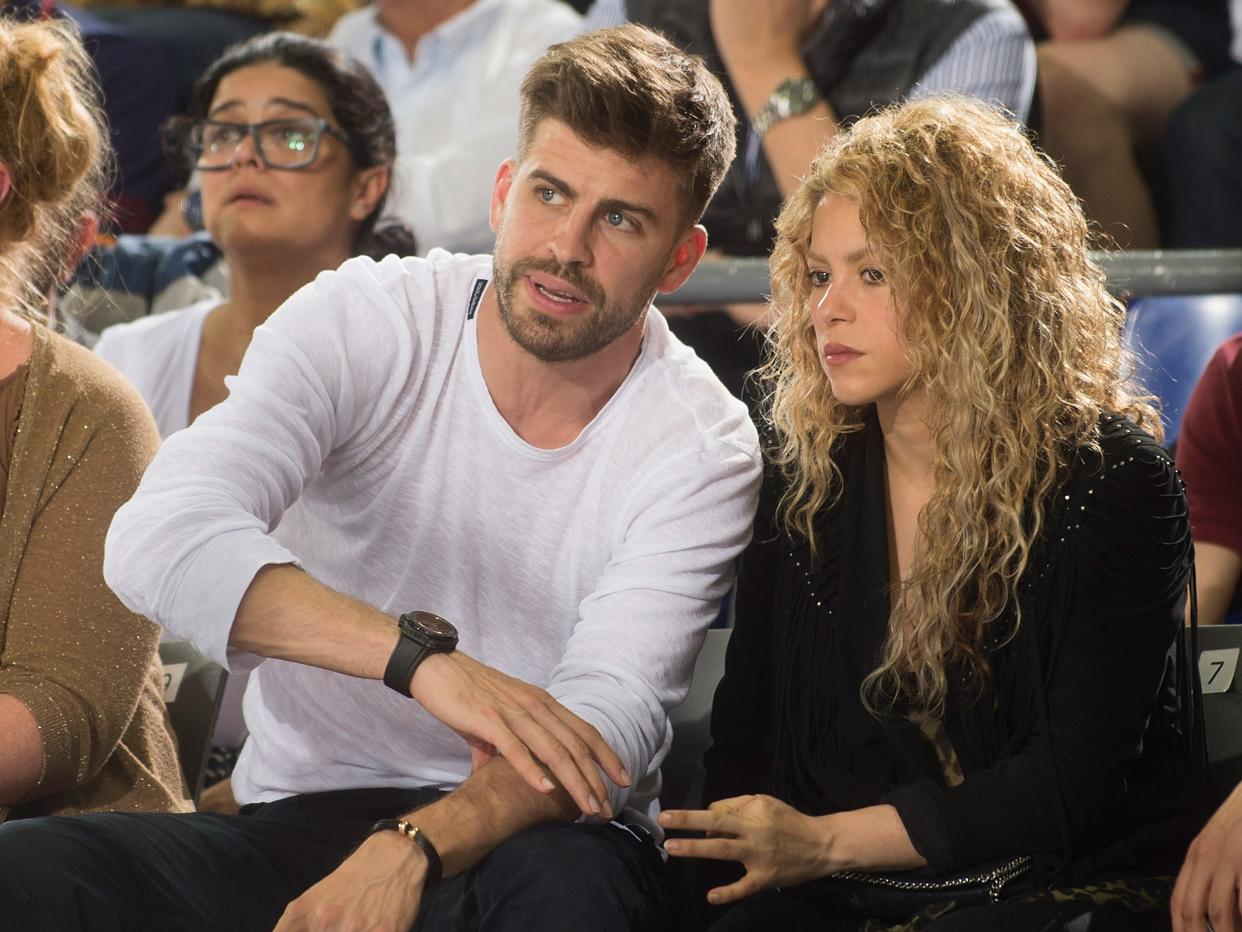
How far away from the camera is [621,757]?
4.67 ft

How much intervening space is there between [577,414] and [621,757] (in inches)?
15.6

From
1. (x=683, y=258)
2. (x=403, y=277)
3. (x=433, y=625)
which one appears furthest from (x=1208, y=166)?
(x=433, y=625)

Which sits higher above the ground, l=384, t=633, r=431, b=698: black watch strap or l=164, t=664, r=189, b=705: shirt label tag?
l=384, t=633, r=431, b=698: black watch strap

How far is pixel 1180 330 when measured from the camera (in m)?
2.27

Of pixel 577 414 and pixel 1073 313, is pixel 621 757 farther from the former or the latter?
pixel 1073 313

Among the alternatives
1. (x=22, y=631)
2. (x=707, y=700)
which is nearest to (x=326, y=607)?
(x=22, y=631)

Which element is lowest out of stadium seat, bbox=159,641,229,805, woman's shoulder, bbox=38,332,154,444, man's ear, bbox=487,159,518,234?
stadium seat, bbox=159,641,229,805

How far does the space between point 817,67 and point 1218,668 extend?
1555 mm

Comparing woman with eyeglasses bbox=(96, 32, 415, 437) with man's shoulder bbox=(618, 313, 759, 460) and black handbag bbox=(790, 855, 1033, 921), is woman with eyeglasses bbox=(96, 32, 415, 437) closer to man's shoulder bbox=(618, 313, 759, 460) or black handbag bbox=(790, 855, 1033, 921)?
man's shoulder bbox=(618, 313, 759, 460)

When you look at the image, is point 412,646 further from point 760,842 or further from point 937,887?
point 937,887

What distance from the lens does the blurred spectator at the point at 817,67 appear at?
2.71 metres

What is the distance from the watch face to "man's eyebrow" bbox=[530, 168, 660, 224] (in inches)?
19.1

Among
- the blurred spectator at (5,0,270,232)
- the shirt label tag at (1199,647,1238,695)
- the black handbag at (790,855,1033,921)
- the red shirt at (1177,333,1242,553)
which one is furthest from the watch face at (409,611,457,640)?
the blurred spectator at (5,0,270,232)

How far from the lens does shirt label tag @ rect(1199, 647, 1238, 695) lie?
1.67 meters
